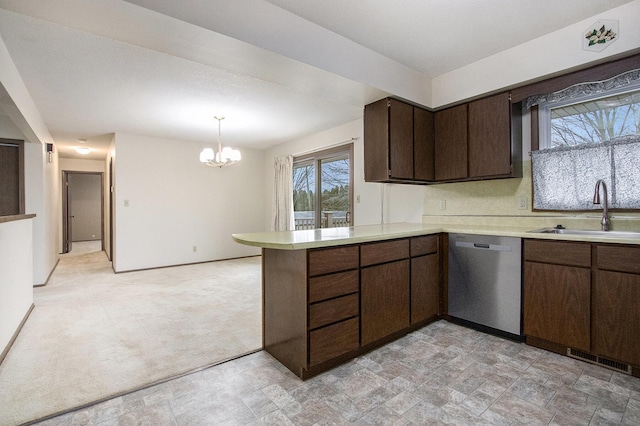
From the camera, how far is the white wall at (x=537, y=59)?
215 cm

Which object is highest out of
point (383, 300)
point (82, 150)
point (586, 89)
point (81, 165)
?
point (82, 150)

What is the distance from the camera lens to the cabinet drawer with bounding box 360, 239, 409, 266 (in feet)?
7.38

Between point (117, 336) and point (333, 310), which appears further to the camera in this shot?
point (117, 336)

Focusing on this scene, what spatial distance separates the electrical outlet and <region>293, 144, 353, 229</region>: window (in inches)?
92.9

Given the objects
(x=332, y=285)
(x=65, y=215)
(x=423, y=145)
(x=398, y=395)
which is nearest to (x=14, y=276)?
(x=332, y=285)

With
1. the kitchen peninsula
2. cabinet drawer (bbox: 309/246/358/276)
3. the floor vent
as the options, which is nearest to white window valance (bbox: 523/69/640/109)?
the kitchen peninsula

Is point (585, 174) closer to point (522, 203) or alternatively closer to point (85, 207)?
point (522, 203)

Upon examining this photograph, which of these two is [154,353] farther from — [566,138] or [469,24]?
[566,138]

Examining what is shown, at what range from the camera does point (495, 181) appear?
308cm

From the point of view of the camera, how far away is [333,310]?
206 cm

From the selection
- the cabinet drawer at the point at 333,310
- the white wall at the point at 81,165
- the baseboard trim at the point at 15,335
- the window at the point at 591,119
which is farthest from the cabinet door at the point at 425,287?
the white wall at the point at 81,165

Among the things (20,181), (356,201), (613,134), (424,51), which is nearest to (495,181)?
(613,134)

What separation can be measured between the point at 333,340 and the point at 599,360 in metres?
1.83

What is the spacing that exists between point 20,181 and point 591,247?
6.51m
